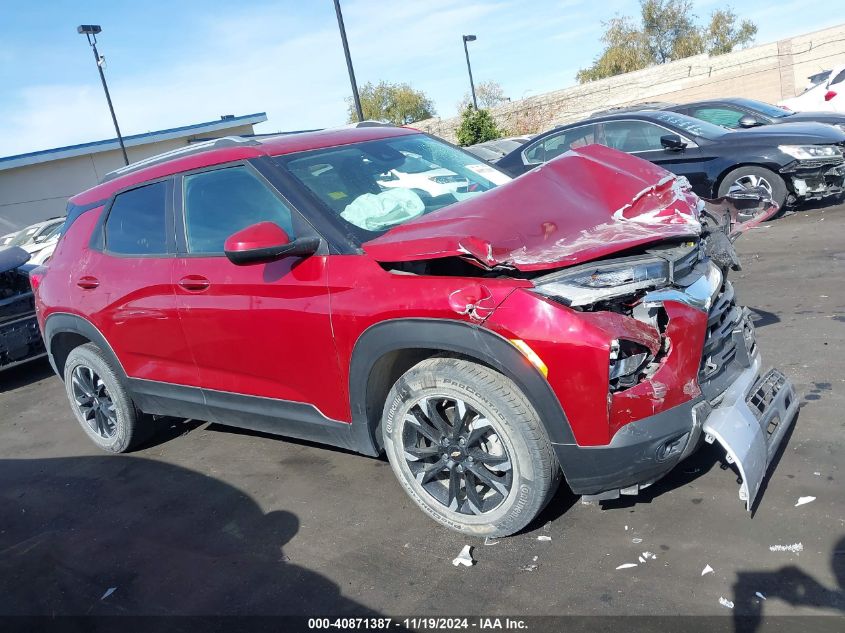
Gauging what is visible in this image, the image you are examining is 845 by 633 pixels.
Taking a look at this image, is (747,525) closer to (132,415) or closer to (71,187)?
(132,415)

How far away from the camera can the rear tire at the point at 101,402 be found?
4.77m

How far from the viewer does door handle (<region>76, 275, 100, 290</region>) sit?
15.0 feet

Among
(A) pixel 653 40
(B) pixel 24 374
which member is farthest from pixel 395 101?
(B) pixel 24 374

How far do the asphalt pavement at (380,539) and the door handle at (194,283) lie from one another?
1198 millimetres

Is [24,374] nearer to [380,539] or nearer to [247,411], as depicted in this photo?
[247,411]

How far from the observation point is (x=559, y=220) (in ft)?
10.1

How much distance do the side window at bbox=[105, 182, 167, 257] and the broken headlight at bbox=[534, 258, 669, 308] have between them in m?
2.44

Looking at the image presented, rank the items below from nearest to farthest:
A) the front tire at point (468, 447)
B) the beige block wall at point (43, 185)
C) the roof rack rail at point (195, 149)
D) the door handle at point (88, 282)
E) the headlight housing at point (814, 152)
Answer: the front tire at point (468, 447), the roof rack rail at point (195, 149), the door handle at point (88, 282), the headlight housing at point (814, 152), the beige block wall at point (43, 185)

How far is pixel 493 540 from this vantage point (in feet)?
10.6

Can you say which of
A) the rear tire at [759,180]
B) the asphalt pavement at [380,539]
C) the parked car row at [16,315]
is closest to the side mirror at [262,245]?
the asphalt pavement at [380,539]

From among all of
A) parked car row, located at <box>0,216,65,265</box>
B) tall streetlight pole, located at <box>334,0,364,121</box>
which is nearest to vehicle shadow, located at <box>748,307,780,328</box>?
tall streetlight pole, located at <box>334,0,364,121</box>

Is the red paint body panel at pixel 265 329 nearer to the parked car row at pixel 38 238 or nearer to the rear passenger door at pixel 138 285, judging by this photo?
the rear passenger door at pixel 138 285

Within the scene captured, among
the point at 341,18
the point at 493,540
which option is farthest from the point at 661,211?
the point at 341,18

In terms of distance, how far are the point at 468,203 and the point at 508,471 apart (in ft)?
4.03
